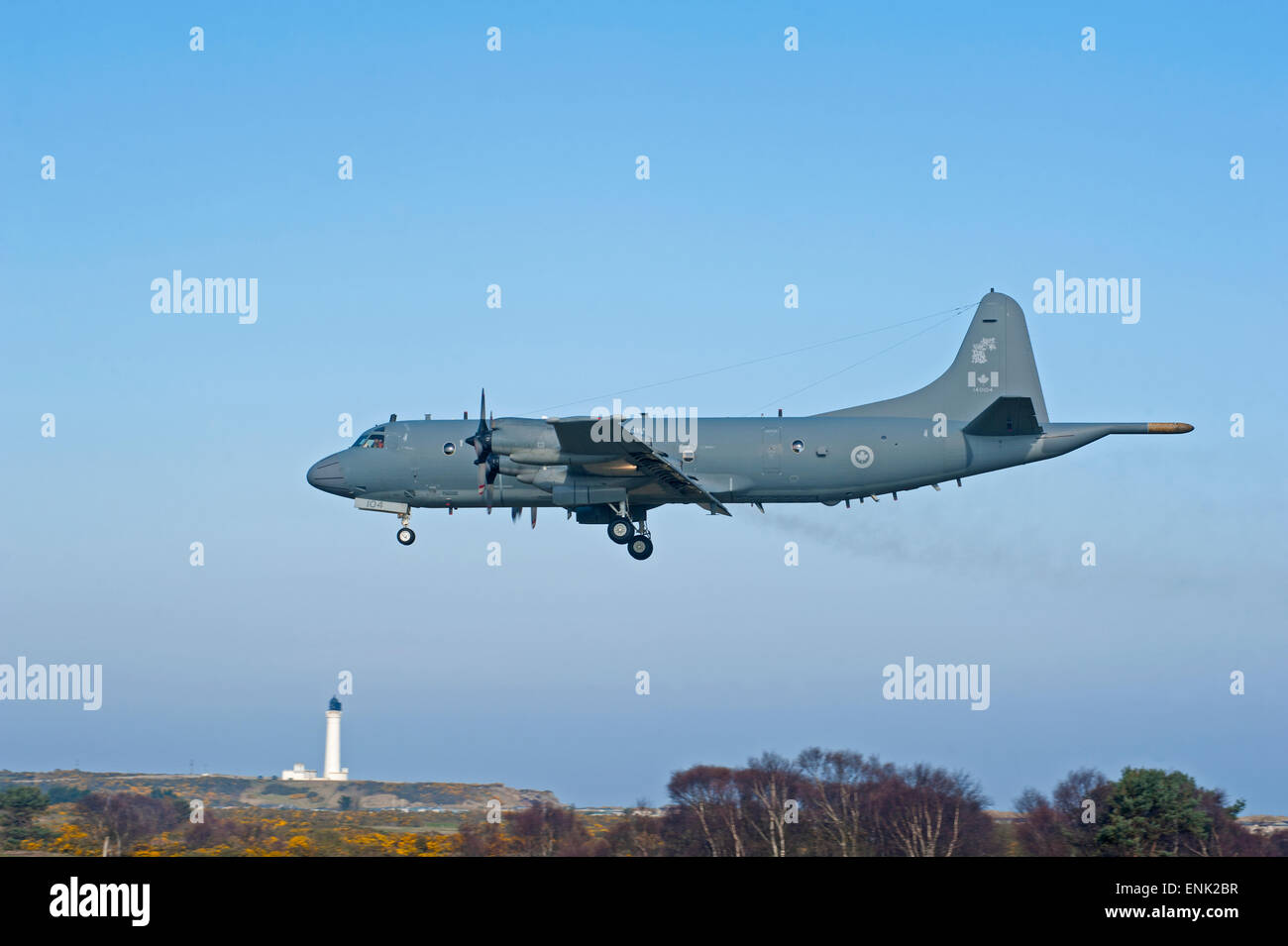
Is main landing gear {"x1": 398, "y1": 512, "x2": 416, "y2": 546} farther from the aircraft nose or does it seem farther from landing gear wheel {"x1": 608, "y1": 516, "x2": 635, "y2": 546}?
landing gear wheel {"x1": 608, "y1": 516, "x2": 635, "y2": 546}

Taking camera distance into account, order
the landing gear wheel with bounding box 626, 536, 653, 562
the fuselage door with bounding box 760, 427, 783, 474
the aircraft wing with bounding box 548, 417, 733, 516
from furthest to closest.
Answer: the landing gear wheel with bounding box 626, 536, 653, 562 < the fuselage door with bounding box 760, 427, 783, 474 < the aircraft wing with bounding box 548, 417, 733, 516

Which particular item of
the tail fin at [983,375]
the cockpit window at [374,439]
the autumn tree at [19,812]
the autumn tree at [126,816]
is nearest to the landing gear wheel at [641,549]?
the tail fin at [983,375]

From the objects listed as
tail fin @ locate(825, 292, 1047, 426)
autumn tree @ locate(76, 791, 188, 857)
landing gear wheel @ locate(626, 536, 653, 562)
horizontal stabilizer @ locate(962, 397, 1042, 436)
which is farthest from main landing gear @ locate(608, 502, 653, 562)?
autumn tree @ locate(76, 791, 188, 857)

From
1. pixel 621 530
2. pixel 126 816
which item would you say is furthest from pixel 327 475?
pixel 126 816

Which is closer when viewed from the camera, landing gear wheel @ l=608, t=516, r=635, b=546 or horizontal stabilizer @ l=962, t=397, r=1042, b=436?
horizontal stabilizer @ l=962, t=397, r=1042, b=436

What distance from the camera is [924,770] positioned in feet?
91.2

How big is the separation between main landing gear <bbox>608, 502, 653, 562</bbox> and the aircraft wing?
5.02 feet

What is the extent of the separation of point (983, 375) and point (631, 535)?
36.7 ft

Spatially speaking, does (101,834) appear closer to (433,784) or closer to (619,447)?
(433,784)

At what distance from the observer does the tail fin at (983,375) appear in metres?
36.8

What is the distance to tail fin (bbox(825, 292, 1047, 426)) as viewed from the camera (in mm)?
36750

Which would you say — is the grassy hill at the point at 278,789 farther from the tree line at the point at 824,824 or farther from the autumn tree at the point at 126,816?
the tree line at the point at 824,824

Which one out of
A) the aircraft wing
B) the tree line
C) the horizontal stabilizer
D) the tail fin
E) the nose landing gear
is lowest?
the tree line
